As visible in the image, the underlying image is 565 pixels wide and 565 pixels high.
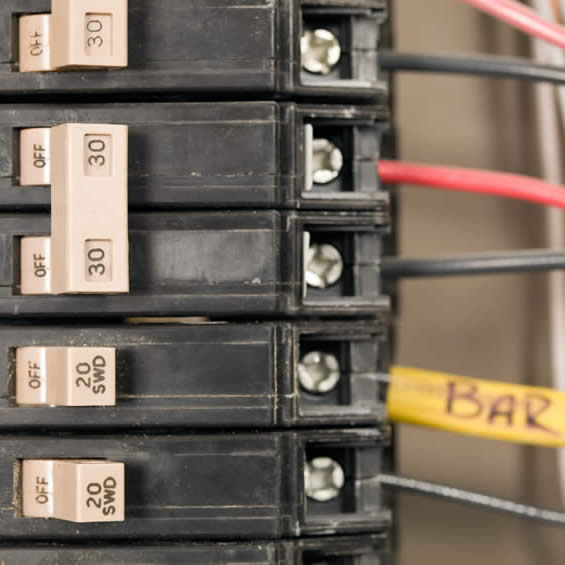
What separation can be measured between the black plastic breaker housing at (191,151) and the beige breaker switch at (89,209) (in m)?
0.02

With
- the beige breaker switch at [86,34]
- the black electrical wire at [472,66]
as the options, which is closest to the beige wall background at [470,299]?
the black electrical wire at [472,66]

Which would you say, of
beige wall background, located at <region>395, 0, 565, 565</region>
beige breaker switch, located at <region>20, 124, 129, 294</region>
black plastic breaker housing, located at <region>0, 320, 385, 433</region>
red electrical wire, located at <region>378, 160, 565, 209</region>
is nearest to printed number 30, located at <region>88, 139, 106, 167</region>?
beige breaker switch, located at <region>20, 124, 129, 294</region>

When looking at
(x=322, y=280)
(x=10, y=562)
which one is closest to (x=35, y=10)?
(x=322, y=280)

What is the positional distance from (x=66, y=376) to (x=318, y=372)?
7.8 inches

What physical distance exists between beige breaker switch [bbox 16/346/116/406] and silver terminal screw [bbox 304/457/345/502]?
0.17m

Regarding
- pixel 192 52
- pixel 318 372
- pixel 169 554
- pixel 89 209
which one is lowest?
pixel 169 554

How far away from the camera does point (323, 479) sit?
69cm

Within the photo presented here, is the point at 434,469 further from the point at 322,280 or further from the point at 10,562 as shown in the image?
the point at 10,562

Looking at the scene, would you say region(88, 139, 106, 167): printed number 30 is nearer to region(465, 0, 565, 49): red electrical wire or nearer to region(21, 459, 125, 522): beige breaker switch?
region(21, 459, 125, 522): beige breaker switch

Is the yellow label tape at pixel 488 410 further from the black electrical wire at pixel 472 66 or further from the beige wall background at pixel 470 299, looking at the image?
the black electrical wire at pixel 472 66

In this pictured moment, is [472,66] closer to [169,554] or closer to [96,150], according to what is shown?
[96,150]

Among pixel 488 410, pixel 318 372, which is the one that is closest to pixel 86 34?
pixel 318 372

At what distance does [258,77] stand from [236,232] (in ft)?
0.40

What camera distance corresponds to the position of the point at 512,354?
92 centimetres
